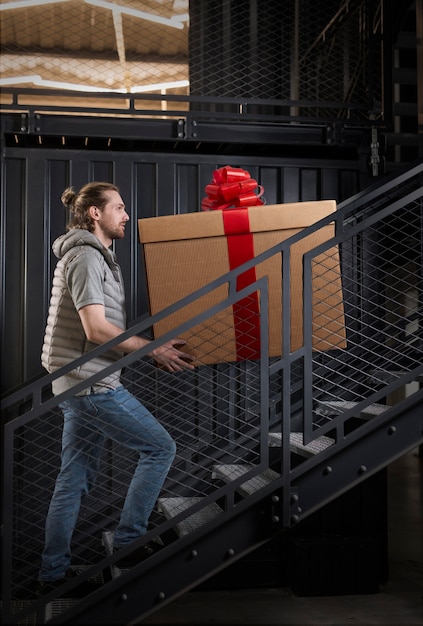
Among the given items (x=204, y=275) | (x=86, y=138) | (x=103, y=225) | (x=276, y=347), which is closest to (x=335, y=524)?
(x=276, y=347)

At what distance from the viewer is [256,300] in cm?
335

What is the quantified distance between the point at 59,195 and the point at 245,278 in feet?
5.19

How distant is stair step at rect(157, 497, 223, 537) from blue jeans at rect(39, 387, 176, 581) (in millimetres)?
166

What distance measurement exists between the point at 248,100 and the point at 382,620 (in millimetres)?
3069

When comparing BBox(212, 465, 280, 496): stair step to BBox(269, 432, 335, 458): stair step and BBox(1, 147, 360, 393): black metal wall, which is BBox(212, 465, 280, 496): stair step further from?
BBox(1, 147, 360, 393): black metal wall

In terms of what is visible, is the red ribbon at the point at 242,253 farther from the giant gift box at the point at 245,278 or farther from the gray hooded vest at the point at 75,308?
the gray hooded vest at the point at 75,308

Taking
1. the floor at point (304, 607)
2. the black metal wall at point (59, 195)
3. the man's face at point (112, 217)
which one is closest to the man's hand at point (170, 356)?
the man's face at point (112, 217)

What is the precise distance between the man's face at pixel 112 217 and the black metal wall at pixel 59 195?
96 centimetres

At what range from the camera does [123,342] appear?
10.6ft

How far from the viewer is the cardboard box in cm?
331

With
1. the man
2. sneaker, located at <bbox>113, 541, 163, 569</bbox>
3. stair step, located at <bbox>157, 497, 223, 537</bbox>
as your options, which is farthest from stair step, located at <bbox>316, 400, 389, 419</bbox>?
sneaker, located at <bbox>113, 541, 163, 569</bbox>

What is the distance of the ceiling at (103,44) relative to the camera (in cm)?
581

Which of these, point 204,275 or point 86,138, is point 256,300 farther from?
point 86,138

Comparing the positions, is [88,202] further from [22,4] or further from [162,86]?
[162,86]
